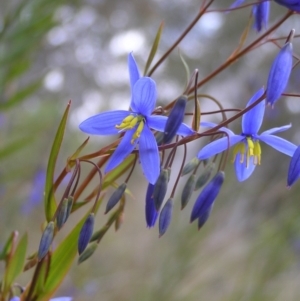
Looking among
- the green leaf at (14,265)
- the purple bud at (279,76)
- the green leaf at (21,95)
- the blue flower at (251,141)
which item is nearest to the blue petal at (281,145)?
the blue flower at (251,141)

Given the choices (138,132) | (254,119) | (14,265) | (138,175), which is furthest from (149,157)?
(138,175)

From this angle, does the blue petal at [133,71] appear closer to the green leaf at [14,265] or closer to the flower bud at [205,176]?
the flower bud at [205,176]

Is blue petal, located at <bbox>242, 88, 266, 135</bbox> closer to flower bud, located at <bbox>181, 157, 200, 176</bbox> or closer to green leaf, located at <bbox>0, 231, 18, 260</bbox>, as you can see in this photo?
flower bud, located at <bbox>181, 157, 200, 176</bbox>

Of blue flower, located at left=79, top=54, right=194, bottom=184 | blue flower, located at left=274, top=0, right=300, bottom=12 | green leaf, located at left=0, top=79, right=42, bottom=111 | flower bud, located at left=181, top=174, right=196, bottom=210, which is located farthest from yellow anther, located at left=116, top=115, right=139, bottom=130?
green leaf, located at left=0, top=79, right=42, bottom=111

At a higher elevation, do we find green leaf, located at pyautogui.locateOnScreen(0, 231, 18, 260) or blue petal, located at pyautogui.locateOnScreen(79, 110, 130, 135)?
blue petal, located at pyautogui.locateOnScreen(79, 110, 130, 135)

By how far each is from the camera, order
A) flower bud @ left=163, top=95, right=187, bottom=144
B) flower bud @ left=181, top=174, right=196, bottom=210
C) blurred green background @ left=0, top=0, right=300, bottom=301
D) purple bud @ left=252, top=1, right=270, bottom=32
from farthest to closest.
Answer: blurred green background @ left=0, top=0, right=300, bottom=301, purple bud @ left=252, top=1, right=270, bottom=32, flower bud @ left=181, top=174, right=196, bottom=210, flower bud @ left=163, top=95, right=187, bottom=144

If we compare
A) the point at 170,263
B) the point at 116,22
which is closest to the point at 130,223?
the point at 116,22

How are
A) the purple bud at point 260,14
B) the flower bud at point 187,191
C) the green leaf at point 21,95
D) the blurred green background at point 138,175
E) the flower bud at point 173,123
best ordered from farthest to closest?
the blurred green background at point 138,175 → the green leaf at point 21,95 → the purple bud at point 260,14 → the flower bud at point 187,191 → the flower bud at point 173,123
